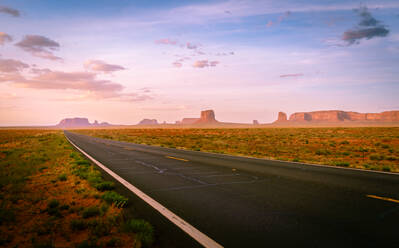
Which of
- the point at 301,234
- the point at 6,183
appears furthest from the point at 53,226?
the point at 6,183

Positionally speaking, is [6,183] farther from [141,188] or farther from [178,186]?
[178,186]

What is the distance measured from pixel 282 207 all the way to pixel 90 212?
4.07m

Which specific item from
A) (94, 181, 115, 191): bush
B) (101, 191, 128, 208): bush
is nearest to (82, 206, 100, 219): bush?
(101, 191, 128, 208): bush

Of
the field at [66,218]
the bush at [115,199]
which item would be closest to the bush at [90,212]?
the field at [66,218]

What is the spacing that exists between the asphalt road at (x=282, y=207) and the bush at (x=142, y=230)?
0.65 feet

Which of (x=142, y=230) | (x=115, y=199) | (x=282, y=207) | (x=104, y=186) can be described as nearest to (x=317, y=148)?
(x=282, y=207)

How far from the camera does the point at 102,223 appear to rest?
4188 mm

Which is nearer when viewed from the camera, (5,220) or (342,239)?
(342,239)

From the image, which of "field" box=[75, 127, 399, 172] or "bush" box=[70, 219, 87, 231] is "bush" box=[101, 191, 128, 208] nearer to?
"bush" box=[70, 219, 87, 231]

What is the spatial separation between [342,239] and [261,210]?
1586 millimetres

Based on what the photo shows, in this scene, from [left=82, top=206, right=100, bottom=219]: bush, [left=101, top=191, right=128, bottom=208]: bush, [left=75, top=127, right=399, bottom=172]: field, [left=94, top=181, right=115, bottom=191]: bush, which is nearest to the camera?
[left=82, top=206, right=100, bottom=219]: bush

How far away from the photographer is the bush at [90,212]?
4723 millimetres

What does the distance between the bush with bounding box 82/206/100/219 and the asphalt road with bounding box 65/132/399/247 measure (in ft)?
4.63

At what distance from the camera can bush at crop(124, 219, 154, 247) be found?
354 centimetres
